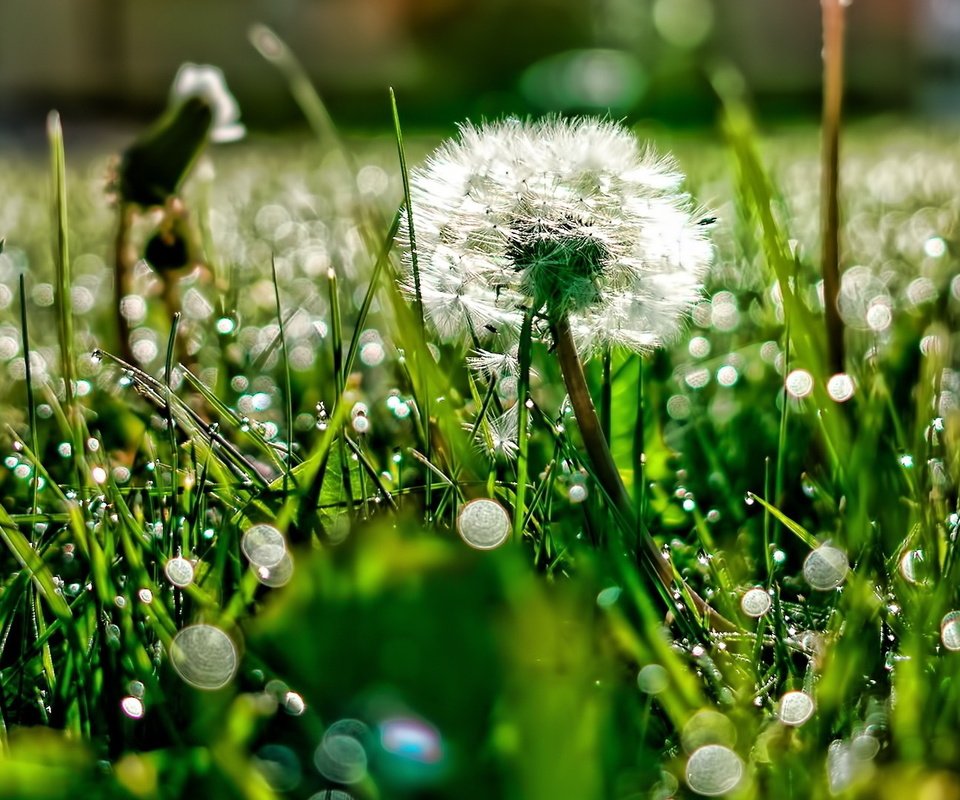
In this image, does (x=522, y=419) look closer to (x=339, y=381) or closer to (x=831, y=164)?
(x=339, y=381)

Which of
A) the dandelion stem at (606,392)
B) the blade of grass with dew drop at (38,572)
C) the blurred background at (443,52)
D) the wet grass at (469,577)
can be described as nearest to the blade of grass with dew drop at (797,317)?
the wet grass at (469,577)

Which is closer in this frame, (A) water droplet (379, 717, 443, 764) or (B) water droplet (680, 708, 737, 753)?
(A) water droplet (379, 717, 443, 764)

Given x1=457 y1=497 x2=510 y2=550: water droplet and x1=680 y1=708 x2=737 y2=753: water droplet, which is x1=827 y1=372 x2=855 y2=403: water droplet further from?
x1=680 y1=708 x2=737 y2=753: water droplet

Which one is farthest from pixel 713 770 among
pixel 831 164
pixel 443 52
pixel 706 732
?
pixel 443 52

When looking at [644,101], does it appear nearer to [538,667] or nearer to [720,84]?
[720,84]

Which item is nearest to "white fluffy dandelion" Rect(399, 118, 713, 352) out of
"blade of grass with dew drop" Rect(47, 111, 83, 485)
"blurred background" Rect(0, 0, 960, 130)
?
"blade of grass with dew drop" Rect(47, 111, 83, 485)
